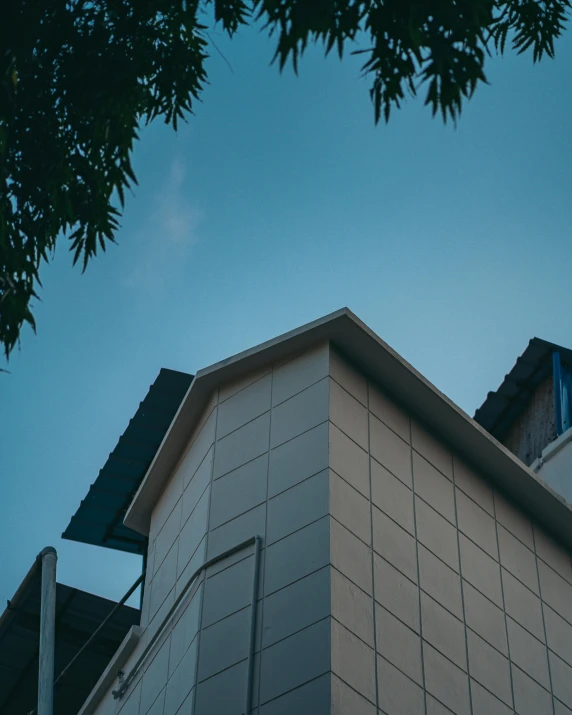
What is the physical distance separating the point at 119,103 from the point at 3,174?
3.91ft

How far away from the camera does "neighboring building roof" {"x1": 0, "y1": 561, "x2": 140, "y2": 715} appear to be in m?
15.2

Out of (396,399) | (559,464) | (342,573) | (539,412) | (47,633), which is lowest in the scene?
(342,573)

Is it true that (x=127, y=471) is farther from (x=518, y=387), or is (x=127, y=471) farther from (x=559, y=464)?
(x=518, y=387)

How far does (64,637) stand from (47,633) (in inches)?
105

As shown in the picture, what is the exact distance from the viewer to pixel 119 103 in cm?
734

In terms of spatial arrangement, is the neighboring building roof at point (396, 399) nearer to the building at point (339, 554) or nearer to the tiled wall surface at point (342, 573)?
the building at point (339, 554)

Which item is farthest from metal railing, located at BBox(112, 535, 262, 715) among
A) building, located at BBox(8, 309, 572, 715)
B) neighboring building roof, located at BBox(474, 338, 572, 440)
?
neighboring building roof, located at BBox(474, 338, 572, 440)

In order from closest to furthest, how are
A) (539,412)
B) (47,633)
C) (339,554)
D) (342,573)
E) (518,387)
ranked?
(342,573) → (339,554) → (47,633) → (539,412) → (518,387)

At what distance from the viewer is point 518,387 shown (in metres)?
21.0

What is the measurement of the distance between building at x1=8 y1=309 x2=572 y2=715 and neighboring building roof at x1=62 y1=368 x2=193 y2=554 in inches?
100

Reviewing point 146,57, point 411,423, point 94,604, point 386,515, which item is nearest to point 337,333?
point 411,423

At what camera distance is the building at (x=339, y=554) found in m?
9.69

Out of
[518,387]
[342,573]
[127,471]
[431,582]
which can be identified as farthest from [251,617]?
[518,387]

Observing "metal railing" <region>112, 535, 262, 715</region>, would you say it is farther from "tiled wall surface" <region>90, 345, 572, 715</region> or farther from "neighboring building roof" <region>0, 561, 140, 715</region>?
"neighboring building roof" <region>0, 561, 140, 715</region>
